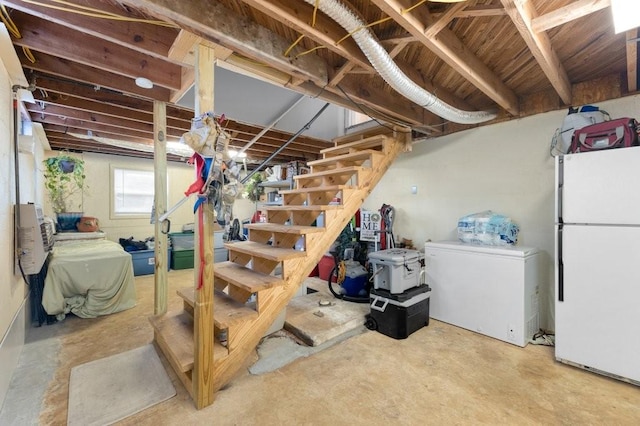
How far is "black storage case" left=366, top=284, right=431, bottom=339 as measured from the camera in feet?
9.11

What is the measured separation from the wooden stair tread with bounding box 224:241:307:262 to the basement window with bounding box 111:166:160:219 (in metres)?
4.49

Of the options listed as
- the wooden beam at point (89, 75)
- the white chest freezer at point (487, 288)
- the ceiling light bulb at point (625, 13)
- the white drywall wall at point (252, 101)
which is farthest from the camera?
the white drywall wall at point (252, 101)

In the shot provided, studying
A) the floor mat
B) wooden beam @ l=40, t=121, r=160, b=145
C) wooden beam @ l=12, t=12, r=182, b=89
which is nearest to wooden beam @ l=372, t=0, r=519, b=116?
wooden beam @ l=12, t=12, r=182, b=89

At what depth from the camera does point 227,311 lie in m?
2.11

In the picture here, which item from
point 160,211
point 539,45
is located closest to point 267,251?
point 160,211

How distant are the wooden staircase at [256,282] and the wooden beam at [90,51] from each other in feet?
5.25

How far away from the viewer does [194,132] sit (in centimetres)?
166

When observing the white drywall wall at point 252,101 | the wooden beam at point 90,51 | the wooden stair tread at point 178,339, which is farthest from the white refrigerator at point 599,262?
the wooden beam at point 90,51

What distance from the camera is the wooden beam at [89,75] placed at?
229 centimetres

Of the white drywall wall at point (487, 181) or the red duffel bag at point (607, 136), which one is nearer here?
the red duffel bag at point (607, 136)

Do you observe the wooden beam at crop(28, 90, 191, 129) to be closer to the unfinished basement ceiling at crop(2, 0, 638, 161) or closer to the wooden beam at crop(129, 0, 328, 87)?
the unfinished basement ceiling at crop(2, 0, 638, 161)

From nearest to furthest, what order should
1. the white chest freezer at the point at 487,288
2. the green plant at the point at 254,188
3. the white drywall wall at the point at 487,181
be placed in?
1. the white chest freezer at the point at 487,288
2. the white drywall wall at the point at 487,181
3. the green plant at the point at 254,188

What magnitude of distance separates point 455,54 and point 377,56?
0.63 m

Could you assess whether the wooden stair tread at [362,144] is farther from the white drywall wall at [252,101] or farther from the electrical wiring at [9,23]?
the electrical wiring at [9,23]
